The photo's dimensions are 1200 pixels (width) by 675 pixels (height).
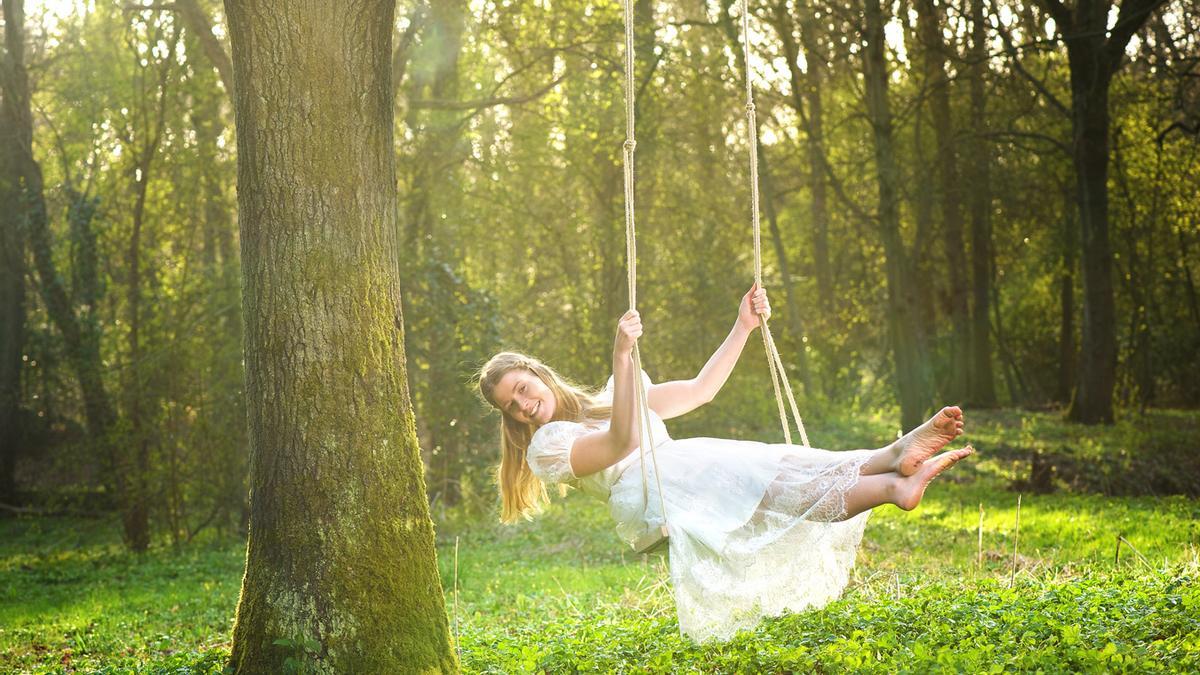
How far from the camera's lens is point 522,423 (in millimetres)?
4352

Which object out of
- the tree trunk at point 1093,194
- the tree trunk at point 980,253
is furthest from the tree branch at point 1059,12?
the tree trunk at point 980,253

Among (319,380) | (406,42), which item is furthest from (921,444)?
(406,42)

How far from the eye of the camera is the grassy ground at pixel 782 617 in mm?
3467

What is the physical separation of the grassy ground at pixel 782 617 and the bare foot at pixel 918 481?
0.42m

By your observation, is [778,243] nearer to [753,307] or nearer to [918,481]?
[753,307]

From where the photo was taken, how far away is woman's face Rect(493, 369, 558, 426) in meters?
4.22

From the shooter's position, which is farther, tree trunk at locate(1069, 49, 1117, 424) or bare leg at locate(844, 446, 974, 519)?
tree trunk at locate(1069, 49, 1117, 424)

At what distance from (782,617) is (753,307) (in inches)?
45.2

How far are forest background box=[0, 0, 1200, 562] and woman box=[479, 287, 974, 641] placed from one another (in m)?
5.47

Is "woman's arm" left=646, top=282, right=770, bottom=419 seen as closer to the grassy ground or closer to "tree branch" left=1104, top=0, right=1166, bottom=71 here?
the grassy ground

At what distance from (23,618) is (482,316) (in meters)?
4.69

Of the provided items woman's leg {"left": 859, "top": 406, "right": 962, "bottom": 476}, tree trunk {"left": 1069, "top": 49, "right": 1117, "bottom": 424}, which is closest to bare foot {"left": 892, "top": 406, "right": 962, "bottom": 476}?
woman's leg {"left": 859, "top": 406, "right": 962, "bottom": 476}

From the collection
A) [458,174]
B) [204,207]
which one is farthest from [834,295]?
[204,207]

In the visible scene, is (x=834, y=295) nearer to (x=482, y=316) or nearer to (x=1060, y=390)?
(x=1060, y=390)
